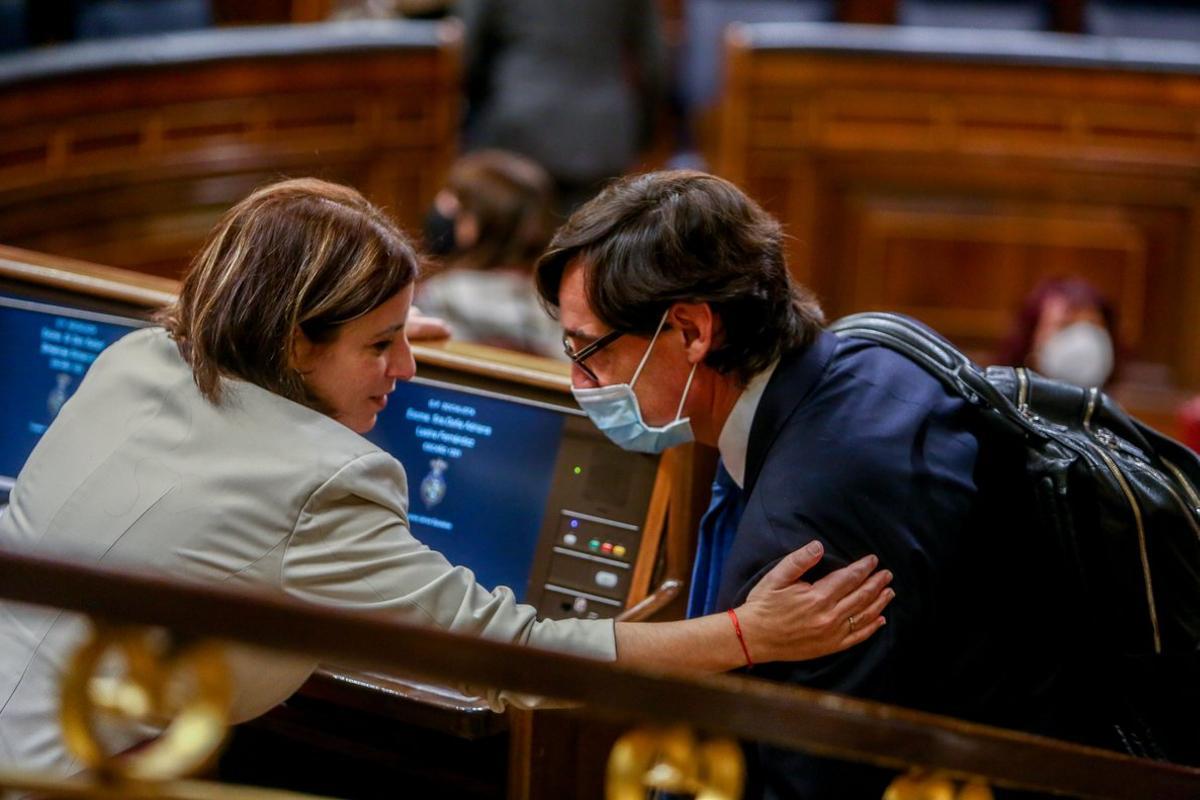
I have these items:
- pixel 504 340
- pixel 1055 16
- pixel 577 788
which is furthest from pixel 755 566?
pixel 1055 16

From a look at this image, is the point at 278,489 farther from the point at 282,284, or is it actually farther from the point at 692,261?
the point at 692,261

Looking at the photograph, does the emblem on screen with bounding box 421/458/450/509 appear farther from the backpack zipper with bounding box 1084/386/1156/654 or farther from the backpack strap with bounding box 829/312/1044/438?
the backpack zipper with bounding box 1084/386/1156/654

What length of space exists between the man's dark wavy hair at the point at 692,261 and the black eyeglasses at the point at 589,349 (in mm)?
17

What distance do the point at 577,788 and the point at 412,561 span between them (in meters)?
0.60

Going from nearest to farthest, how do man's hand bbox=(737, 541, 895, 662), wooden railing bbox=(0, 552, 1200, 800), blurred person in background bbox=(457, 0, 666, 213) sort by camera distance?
wooden railing bbox=(0, 552, 1200, 800) → man's hand bbox=(737, 541, 895, 662) → blurred person in background bbox=(457, 0, 666, 213)

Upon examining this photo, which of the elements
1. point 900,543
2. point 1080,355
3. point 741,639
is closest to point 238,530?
point 741,639

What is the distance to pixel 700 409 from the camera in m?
1.99

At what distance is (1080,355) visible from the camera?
12.3 feet

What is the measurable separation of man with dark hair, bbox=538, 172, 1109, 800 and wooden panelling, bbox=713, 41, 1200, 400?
3.59 metres

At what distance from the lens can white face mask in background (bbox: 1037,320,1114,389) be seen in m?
3.77

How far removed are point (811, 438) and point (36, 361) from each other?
1.36 metres

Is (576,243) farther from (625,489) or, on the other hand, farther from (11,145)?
(11,145)

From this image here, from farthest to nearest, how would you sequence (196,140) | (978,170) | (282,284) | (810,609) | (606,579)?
1. (978,170)
2. (196,140)
3. (606,579)
4. (282,284)
5. (810,609)

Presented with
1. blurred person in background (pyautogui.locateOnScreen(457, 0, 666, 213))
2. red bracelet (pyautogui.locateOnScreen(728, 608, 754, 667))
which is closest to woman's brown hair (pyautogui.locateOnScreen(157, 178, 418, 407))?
red bracelet (pyautogui.locateOnScreen(728, 608, 754, 667))
